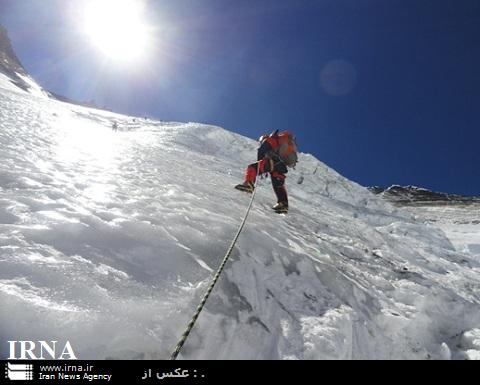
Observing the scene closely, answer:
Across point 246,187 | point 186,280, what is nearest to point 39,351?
point 186,280

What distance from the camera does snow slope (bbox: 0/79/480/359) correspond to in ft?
10.5

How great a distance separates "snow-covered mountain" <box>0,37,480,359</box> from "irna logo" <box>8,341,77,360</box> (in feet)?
0.19

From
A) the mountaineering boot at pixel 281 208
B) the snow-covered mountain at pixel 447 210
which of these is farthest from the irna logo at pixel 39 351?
the snow-covered mountain at pixel 447 210

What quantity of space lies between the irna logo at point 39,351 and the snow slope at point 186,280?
50mm

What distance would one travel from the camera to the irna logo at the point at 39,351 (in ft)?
8.76

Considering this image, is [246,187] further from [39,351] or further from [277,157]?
[39,351]

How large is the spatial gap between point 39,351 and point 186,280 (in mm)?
1687

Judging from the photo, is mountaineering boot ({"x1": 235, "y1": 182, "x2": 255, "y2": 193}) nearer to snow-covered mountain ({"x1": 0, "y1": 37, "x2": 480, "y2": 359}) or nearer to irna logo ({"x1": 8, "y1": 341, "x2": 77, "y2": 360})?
snow-covered mountain ({"x1": 0, "y1": 37, "x2": 480, "y2": 359})

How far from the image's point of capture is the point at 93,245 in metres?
4.30

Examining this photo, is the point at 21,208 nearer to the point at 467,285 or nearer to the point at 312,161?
the point at 467,285

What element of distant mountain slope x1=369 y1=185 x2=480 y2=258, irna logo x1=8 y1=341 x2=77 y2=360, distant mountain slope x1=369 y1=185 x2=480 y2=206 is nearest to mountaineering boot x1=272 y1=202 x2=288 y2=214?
irna logo x1=8 y1=341 x2=77 y2=360

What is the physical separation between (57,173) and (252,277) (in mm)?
4219
